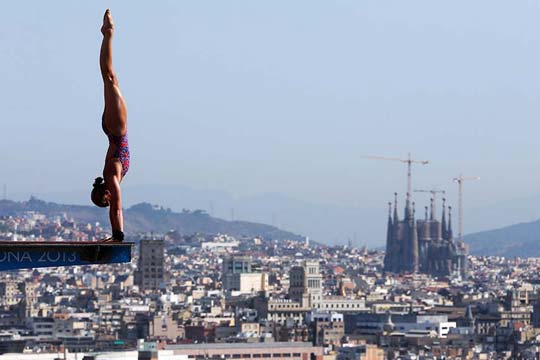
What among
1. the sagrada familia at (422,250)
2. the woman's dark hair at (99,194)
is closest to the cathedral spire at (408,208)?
the sagrada familia at (422,250)

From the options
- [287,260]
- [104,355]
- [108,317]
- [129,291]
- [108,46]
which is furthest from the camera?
[287,260]

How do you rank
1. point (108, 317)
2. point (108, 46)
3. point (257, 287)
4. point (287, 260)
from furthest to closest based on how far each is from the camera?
1. point (287, 260)
2. point (257, 287)
3. point (108, 317)
4. point (108, 46)

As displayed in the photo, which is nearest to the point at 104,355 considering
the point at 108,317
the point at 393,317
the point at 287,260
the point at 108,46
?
the point at 108,317

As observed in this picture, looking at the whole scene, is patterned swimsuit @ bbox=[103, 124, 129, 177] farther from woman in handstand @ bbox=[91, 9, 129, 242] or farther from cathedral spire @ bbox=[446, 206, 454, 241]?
cathedral spire @ bbox=[446, 206, 454, 241]

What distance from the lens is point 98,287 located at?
127 meters

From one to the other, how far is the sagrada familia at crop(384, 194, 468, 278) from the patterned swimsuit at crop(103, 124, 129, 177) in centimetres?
14462

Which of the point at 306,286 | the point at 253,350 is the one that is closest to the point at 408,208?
the point at 306,286

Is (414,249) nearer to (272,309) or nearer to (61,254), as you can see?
(272,309)

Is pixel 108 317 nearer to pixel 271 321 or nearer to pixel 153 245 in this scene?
pixel 271 321

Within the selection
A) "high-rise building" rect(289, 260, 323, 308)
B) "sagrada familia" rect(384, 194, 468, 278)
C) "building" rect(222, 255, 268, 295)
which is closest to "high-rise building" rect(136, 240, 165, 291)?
"building" rect(222, 255, 268, 295)

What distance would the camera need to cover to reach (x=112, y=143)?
7.07m

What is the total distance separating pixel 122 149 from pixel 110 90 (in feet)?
0.68

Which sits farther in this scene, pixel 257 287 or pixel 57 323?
pixel 257 287

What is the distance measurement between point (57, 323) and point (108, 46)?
8065cm
